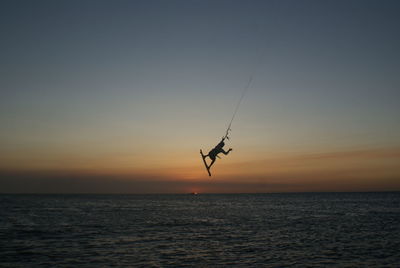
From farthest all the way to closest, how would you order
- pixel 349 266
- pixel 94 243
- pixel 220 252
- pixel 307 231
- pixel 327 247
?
pixel 307 231
pixel 94 243
pixel 327 247
pixel 220 252
pixel 349 266

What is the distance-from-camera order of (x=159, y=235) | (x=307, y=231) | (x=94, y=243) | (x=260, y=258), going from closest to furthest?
1. (x=260, y=258)
2. (x=94, y=243)
3. (x=159, y=235)
4. (x=307, y=231)

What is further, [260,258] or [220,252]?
[220,252]

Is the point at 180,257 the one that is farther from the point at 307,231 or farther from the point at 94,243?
the point at 307,231

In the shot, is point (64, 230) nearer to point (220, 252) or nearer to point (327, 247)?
point (220, 252)

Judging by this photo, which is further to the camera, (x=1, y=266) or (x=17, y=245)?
(x=17, y=245)

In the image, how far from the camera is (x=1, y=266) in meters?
19.4

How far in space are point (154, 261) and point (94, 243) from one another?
8202mm

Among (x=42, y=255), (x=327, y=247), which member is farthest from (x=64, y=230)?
(x=327, y=247)

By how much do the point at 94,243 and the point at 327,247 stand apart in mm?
16623

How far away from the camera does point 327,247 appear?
25.0m

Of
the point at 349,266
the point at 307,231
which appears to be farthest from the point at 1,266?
the point at 307,231

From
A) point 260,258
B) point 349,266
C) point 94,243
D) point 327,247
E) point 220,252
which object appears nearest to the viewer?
point 349,266

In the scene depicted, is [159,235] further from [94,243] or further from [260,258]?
[260,258]

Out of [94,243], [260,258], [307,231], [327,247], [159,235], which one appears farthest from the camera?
[307,231]
